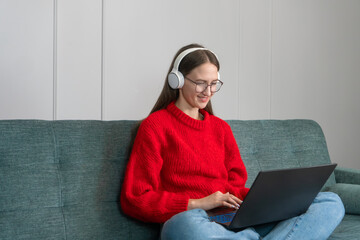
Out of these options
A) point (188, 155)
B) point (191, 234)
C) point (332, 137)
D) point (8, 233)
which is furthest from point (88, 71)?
point (332, 137)

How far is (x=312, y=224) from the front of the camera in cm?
162

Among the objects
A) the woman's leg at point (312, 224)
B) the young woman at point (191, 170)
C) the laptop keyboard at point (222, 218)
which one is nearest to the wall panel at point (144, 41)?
the young woman at point (191, 170)

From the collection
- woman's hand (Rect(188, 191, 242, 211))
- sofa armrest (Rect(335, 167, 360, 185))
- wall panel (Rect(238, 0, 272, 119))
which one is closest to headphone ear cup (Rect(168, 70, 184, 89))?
woman's hand (Rect(188, 191, 242, 211))

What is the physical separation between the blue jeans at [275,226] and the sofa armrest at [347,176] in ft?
2.46

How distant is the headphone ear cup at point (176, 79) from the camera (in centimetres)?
188

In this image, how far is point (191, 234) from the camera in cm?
148

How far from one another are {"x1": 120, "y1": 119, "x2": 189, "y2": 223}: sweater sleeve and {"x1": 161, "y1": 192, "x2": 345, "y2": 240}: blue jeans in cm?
12

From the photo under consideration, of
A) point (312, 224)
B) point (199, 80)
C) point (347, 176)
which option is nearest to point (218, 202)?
point (312, 224)

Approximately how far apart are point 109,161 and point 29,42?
0.89 meters

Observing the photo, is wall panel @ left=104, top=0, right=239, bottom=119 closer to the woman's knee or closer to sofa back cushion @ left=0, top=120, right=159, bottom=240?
sofa back cushion @ left=0, top=120, right=159, bottom=240

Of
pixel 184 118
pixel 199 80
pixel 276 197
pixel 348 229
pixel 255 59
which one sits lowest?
pixel 348 229

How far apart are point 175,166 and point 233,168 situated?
300 mm

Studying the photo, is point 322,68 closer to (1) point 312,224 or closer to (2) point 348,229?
(2) point 348,229

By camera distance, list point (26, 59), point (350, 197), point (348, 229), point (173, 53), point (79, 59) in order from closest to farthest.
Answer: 1. point (348, 229)
2. point (350, 197)
3. point (26, 59)
4. point (79, 59)
5. point (173, 53)
